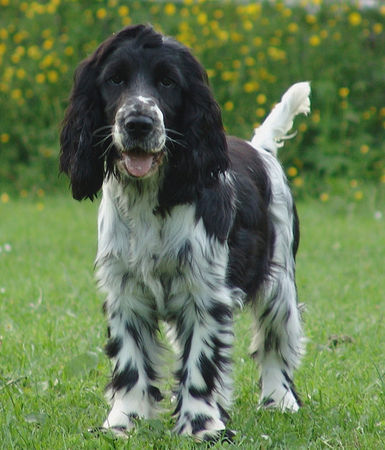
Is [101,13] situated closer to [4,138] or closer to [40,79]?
[40,79]

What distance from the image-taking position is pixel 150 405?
14.6 ft

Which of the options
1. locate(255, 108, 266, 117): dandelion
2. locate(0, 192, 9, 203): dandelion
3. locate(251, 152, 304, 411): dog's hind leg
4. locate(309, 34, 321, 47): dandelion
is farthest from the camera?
locate(309, 34, 321, 47): dandelion

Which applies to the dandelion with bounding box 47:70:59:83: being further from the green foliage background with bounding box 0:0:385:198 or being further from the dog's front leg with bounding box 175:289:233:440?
the dog's front leg with bounding box 175:289:233:440

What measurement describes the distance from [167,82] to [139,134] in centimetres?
32

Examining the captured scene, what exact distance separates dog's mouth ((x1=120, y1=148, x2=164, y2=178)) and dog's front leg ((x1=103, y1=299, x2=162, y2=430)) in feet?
2.09

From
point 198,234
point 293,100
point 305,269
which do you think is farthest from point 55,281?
point 198,234

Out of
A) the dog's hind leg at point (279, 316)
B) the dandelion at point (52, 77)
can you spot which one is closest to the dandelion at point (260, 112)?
the dandelion at point (52, 77)

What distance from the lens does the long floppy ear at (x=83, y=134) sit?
4.24m

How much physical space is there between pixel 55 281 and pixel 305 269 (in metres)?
2.13

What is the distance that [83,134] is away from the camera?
426 centimetres

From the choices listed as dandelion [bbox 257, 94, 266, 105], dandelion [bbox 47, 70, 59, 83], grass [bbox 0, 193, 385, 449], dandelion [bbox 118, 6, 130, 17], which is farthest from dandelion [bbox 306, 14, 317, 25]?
grass [bbox 0, 193, 385, 449]

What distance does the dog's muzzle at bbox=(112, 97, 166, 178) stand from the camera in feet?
12.9

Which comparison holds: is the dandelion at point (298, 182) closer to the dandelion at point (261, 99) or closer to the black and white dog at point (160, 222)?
the dandelion at point (261, 99)

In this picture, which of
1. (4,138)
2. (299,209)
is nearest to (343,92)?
(299,209)
